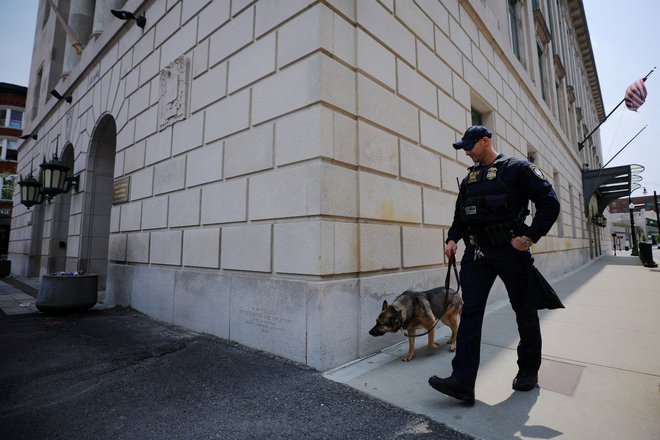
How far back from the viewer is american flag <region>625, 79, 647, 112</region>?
15.1 meters

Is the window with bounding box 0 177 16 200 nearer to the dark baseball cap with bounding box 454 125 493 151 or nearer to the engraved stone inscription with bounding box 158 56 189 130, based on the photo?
the engraved stone inscription with bounding box 158 56 189 130

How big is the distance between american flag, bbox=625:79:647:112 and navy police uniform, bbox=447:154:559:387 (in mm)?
18584

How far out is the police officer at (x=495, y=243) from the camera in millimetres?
2416

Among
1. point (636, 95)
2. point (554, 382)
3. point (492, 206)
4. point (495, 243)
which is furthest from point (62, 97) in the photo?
point (636, 95)

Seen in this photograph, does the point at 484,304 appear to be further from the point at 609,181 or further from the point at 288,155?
the point at 609,181

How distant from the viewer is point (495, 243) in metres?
2.56

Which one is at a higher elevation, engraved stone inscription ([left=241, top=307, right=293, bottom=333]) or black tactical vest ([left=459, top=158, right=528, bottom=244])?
black tactical vest ([left=459, top=158, right=528, bottom=244])

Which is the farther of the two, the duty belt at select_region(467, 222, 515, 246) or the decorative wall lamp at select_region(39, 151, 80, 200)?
the decorative wall lamp at select_region(39, 151, 80, 200)

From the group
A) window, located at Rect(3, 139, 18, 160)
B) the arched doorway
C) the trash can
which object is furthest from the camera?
window, located at Rect(3, 139, 18, 160)

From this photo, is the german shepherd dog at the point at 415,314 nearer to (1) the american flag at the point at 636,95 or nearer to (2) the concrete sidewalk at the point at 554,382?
(2) the concrete sidewalk at the point at 554,382

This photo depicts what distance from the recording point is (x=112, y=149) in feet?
31.2

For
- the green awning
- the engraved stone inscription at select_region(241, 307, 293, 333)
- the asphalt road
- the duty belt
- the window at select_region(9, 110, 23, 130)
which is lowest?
the asphalt road

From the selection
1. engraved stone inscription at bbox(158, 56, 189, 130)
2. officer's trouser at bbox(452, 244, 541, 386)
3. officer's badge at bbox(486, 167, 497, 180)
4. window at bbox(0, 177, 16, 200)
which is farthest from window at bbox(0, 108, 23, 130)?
officer's trouser at bbox(452, 244, 541, 386)

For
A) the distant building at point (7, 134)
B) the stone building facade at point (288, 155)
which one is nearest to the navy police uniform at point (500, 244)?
the stone building facade at point (288, 155)
